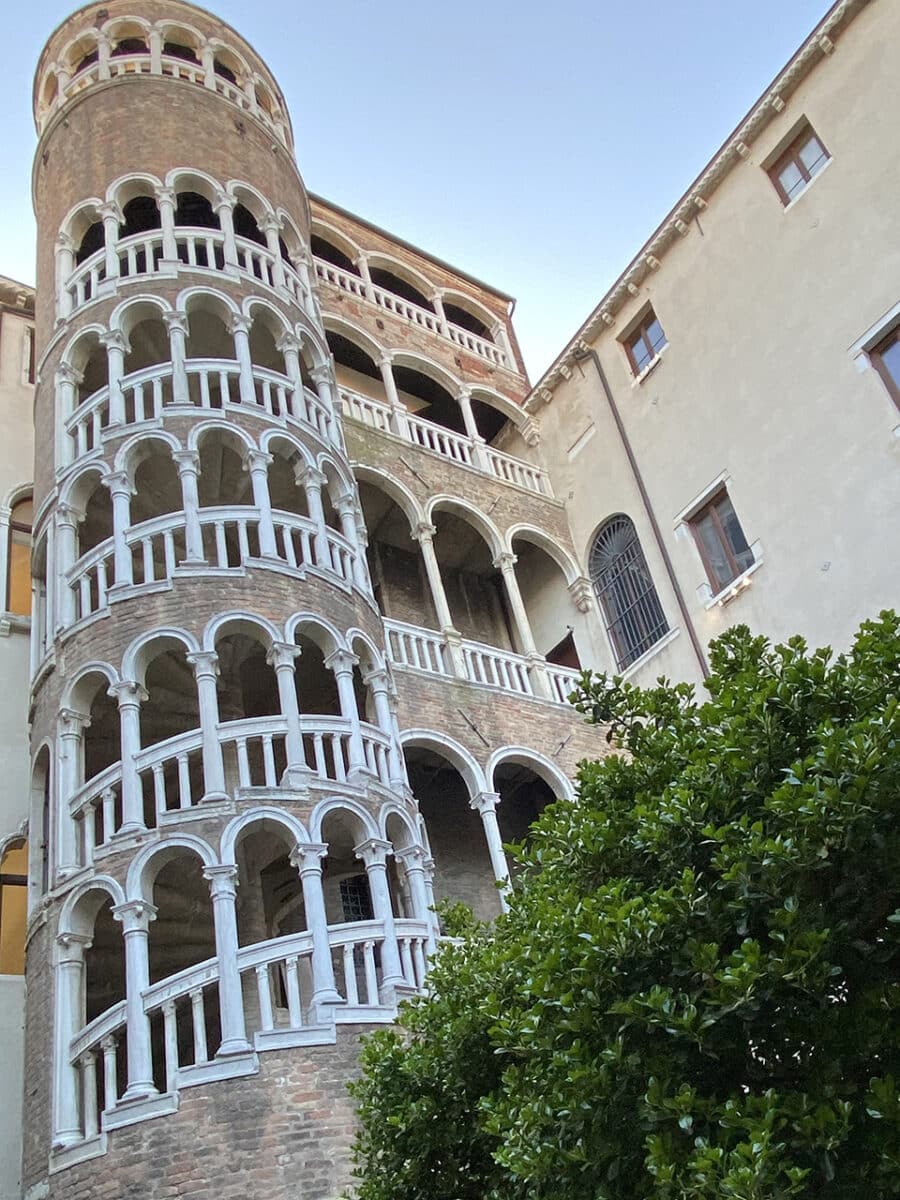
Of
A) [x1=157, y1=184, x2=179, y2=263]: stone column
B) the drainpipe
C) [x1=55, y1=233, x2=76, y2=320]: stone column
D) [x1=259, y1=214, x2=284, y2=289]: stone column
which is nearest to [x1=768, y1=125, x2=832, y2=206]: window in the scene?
the drainpipe

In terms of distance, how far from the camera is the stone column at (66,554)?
12805 millimetres

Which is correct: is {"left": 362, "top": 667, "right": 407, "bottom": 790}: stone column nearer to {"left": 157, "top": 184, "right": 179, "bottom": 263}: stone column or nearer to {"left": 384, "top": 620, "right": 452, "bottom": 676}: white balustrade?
{"left": 384, "top": 620, "right": 452, "bottom": 676}: white balustrade

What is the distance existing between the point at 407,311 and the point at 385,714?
11.4 m

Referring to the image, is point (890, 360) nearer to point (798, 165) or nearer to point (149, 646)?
point (798, 165)

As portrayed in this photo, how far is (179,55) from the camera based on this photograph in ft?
62.1

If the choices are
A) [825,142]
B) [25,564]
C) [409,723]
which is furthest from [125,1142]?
[825,142]

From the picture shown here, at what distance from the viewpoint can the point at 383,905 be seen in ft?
35.8

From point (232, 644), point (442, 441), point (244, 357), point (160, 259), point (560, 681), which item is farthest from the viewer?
point (442, 441)

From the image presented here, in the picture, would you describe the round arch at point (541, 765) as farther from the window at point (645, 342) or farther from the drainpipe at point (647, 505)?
the window at point (645, 342)

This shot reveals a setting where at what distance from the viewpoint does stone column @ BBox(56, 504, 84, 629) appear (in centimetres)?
1280

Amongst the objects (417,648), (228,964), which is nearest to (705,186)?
(417,648)

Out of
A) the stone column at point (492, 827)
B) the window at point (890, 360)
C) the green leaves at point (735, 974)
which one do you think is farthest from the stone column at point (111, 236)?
the green leaves at point (735, 974)

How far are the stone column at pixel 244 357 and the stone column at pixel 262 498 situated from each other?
920mm

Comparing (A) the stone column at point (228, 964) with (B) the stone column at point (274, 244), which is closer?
(A) the stone column at point (228, 964)
